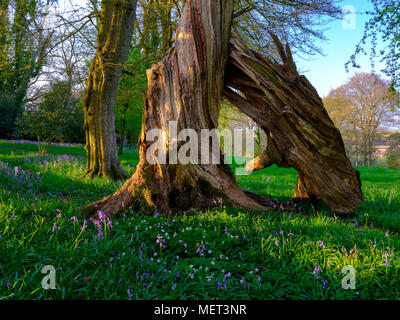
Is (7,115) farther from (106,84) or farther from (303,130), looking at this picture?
(303,130)

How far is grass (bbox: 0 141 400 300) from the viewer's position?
7.31ft

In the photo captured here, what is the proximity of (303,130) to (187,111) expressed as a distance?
2.04 meters

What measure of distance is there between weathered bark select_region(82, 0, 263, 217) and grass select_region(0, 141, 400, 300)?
34 centimetres

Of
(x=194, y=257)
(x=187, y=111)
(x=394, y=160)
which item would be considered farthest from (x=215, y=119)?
(x=394, y=160)

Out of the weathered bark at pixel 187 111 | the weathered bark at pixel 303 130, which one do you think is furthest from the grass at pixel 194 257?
the weathered bark at pixel 303 130

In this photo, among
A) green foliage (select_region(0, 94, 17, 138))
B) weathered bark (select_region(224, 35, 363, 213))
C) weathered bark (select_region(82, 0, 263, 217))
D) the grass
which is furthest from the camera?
green foliage (select_region(0, 94, 17, 138))

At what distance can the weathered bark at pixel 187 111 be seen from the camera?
4.18 meters

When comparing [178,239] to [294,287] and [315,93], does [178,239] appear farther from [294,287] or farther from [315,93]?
[315,93]

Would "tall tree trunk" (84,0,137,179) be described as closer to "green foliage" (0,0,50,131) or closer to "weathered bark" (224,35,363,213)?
"green foliage" (0,0,50,131)

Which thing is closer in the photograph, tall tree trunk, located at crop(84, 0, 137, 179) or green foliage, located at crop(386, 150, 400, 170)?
tall tree trunk, located at crop(84, 0, 137, 179)

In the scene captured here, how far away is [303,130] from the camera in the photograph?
4473mm

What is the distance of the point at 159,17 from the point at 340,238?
9720 mm

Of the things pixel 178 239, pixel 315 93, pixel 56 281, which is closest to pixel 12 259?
pixel 56 281

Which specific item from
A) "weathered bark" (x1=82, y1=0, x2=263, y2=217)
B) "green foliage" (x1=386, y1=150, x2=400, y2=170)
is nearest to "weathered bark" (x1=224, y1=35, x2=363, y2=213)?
"weathered bark" (x1=82, y1=0, x2=263, y2=217)
